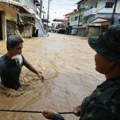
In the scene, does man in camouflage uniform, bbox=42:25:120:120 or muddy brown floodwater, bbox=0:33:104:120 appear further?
muddy brown floodwater, bbox=0:33:104:120

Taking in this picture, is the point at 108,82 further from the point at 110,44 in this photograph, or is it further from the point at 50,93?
the point at 50,93

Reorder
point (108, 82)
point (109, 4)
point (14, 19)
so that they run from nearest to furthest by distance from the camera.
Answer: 1. point (108, 82)
2. point (14, 19)
3. point (109, 4)

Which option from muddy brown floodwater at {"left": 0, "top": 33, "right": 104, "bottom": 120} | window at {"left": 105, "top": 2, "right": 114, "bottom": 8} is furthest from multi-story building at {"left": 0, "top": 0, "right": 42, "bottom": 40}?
window at {"left": 105, "top": 2, "right": 114, "bottom": 8}

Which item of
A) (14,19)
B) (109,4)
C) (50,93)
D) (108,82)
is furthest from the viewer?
(109,4)

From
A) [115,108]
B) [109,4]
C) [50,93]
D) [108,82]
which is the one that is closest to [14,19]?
[50,93]

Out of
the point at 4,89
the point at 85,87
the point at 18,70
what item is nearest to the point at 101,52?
the point at 18,70

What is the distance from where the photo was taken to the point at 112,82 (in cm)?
133

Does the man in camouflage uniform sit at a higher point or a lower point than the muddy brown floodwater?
higher

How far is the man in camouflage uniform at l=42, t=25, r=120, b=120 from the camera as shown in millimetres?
1199

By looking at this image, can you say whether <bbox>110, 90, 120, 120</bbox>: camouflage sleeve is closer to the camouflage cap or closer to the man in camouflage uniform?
the man in camouflage uniform

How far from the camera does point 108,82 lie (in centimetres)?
135

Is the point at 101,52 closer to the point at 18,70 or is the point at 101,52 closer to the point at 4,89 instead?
the point at 18,70

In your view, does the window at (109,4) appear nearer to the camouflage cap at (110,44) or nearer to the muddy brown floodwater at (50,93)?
the muddy brown floodwater at (50,93)

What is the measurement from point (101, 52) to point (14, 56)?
8.16 feet
